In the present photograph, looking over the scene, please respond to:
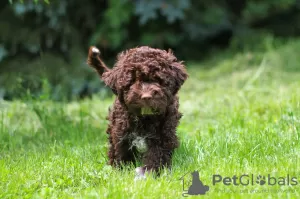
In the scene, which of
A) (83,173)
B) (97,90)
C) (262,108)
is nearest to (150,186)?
(83,173)

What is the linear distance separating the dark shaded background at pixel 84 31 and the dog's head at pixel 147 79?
5700mm

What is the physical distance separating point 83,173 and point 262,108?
3.27 meters

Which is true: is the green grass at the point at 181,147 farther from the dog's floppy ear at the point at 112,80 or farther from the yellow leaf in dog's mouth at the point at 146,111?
the dog's floppy ear at the point at 112,80

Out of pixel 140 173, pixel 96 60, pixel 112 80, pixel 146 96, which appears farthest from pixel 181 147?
pixel 96 60

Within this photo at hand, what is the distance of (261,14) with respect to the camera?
12.9m

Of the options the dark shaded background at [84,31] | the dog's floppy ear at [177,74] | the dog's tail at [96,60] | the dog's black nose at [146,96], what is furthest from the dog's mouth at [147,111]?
the dark shaded background at [84,31]

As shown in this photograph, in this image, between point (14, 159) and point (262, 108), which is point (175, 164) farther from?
point (262, 108)

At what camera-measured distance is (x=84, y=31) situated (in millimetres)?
11469

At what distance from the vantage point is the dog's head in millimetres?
4195

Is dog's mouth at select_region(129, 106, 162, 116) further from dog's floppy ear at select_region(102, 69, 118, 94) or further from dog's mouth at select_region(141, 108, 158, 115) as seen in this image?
dog's floppy ear at select_region(102, 69, 118, 94)

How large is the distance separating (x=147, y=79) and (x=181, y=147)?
106 cm

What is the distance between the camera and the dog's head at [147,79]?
165 inches

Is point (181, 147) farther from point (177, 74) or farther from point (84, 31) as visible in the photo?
point (84, 31)

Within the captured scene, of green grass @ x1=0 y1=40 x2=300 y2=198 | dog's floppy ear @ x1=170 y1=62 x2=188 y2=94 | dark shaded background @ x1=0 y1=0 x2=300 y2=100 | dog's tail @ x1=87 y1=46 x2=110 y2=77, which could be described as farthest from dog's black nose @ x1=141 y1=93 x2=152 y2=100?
dark shaded background @ x1=0 y1=0 x2=300 y2=100
